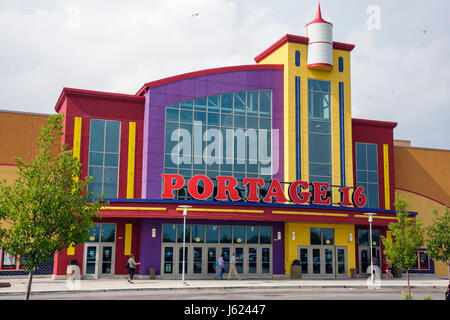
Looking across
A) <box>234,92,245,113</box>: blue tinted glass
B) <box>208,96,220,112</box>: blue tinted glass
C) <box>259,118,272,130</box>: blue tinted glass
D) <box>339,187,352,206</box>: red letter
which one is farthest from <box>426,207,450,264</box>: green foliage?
<box>208,96,220,112</box>: blue tinted glass

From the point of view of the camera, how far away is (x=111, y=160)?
4091 centimetres

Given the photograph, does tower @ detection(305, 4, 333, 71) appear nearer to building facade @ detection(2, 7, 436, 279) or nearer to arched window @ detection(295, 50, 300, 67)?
building facade @ detection(2, 7, 436, 279)

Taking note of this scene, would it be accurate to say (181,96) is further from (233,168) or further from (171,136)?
(233,168)

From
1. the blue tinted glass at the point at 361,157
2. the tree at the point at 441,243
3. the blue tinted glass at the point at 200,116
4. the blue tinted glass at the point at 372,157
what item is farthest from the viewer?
the blue tinted glass at the point at 372,157

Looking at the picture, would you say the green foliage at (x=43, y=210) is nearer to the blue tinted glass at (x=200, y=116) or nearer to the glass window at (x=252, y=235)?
the glass window at (x=252, y=235)

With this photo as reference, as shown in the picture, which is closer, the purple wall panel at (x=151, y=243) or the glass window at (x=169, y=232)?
the purple wall panel at (x=151, y=243)

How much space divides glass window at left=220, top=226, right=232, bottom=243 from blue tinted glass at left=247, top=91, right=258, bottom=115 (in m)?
10.5

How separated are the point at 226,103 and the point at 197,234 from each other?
11.6 metres

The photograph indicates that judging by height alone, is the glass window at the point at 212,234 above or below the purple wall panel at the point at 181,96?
below

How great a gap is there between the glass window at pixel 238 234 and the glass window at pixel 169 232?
498cm

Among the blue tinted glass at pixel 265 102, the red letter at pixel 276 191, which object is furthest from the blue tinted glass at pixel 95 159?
the blue tinted glass at pixel 265 102

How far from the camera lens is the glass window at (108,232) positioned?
39.1 metres

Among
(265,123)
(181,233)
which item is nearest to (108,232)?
(181,233)
